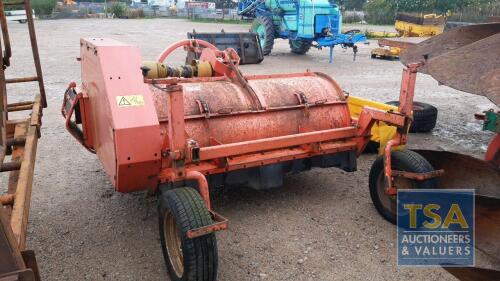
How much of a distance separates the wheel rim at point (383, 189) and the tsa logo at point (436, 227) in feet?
0.25

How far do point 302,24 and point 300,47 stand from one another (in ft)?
6.43

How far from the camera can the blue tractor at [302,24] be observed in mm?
11891

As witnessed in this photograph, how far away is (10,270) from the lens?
1.42m

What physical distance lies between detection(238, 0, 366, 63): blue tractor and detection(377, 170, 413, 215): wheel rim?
8784mm

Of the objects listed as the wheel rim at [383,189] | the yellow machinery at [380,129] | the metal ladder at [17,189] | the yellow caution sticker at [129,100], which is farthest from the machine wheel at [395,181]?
the metal ladder at [17,189]

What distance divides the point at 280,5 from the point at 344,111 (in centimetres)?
977

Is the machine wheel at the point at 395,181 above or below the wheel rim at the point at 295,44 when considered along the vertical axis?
below

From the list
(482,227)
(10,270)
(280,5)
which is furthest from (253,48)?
(10,270)

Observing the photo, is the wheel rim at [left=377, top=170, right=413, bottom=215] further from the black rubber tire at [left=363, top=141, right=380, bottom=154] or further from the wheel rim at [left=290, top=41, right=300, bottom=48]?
the wheel rim at [left=290, top=41, right=300, bottom=48]

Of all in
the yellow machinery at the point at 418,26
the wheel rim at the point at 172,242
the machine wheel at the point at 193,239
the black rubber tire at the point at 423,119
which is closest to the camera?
the machine wheel at the point at 193,239

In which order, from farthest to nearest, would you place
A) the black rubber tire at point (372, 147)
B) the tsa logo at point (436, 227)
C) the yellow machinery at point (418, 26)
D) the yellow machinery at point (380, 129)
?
the yellow machinery at point (418, 26) < the black rubber tire at point (372, 147) < the yellow machinery at point (380, 129) < the tsa logo at point (436, 227)

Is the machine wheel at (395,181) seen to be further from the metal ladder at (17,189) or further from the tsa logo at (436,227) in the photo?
the metal ladder at (17,189)

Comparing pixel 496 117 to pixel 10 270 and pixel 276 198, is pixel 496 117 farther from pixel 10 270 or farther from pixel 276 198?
pixel 10 270

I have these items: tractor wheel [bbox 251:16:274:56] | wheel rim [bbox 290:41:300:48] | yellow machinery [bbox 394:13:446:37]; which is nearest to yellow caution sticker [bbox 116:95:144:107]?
tractor wheel [bbox 251:16:274:56]
